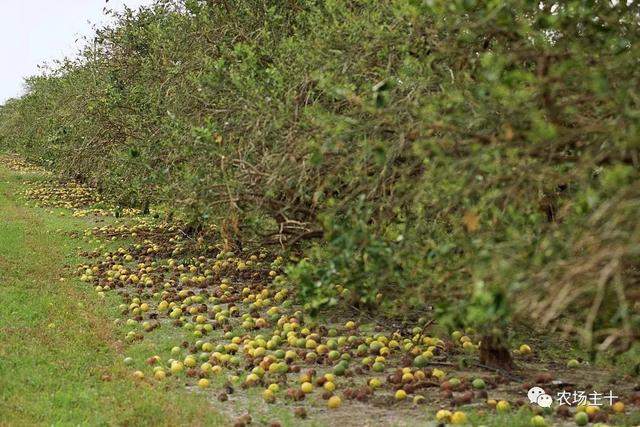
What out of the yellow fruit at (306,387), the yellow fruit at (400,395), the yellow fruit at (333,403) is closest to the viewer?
the yellow fruit at (333,403)

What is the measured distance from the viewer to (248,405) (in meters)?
6.88

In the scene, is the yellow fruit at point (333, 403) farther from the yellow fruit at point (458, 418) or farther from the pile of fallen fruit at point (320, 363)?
the yellow fruit at point (458, 418)

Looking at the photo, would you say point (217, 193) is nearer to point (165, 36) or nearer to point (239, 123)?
point (239, 123)

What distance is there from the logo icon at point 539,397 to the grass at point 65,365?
111 inches

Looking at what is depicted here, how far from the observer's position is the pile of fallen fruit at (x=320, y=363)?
21.6ft

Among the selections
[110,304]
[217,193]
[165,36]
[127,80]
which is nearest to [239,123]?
[217,193]

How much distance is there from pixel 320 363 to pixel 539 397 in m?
2.49

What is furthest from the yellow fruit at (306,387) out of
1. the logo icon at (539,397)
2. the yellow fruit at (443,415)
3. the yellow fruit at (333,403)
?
the logo icon at (539,397)

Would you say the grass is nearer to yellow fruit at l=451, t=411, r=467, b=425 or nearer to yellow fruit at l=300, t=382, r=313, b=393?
yellow fruit at l=300, t=382, r=313, b=393

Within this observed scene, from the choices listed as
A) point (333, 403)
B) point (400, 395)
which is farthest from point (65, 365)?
point (400, 395)

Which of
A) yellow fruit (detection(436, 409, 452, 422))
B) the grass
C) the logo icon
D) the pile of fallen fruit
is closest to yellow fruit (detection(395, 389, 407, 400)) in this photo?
the pile of fallen fruit

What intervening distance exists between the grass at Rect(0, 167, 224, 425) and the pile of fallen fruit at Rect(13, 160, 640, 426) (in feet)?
1.10

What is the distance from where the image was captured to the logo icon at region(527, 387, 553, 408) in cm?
652

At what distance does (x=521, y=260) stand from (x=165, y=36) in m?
10.9
